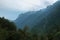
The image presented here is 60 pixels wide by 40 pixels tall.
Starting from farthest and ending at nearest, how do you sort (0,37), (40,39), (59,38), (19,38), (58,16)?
(58,16) < (59,38) < (40,39) < (19,38) < (0,37)

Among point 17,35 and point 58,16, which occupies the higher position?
point 58,16

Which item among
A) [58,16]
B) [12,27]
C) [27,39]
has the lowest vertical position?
[27,39]

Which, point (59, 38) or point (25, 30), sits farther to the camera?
point (59, 38)

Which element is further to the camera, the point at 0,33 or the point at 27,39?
the point at 27,39

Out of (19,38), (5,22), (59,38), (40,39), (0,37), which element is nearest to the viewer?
(0,37)

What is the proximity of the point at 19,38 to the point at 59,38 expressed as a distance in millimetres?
17997

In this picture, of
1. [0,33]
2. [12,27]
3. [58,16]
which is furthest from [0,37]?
[58,16]

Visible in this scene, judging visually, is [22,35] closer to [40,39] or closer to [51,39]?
[40,39]

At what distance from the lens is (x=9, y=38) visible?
162ft

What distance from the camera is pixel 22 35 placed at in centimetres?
4919

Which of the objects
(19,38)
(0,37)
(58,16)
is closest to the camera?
(0,37)

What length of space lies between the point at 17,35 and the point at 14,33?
3.29 feet

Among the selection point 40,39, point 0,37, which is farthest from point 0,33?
point 40,39

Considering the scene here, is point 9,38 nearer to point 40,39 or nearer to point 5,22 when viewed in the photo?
point 40,39
